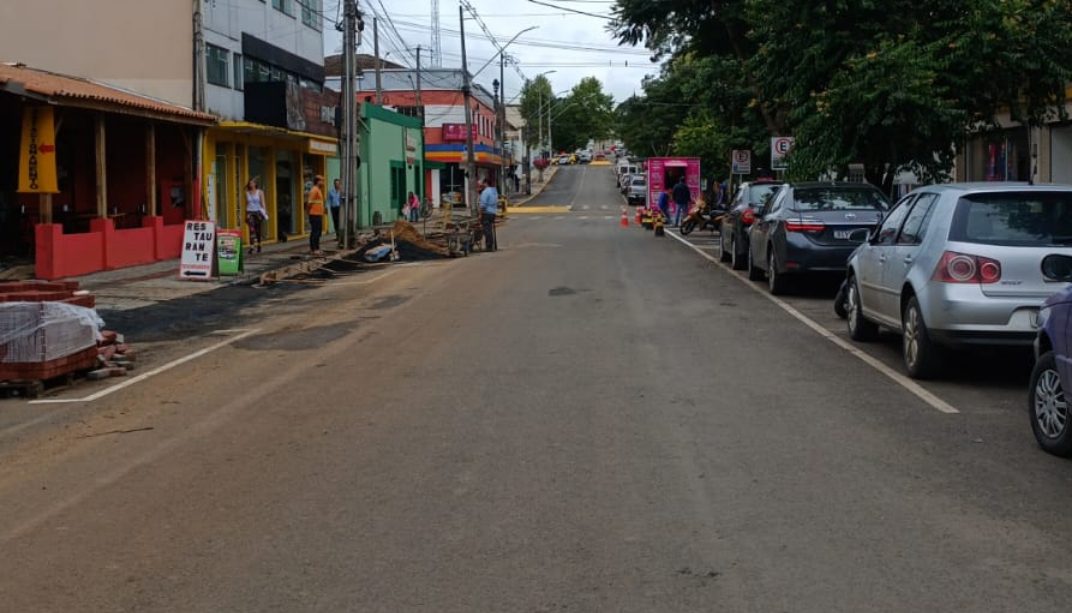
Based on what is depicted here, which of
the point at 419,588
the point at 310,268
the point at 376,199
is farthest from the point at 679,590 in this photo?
the point at 376,199

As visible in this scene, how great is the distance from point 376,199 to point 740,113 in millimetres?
16470

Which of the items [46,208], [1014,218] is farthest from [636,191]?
[1014,218]

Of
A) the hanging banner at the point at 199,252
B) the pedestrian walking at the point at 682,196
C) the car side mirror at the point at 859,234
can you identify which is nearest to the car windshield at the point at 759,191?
the car side mirror at the point at 859,234

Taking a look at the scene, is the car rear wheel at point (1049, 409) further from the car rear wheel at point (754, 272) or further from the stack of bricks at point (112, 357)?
the car rear wheel at point (754, 272)

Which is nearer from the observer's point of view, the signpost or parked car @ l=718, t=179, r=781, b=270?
parked car @ l=718, t=179, r=781, b=270

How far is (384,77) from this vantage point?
250ft

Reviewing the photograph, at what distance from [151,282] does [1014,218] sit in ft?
49.2

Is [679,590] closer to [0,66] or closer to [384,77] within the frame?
[0,66]

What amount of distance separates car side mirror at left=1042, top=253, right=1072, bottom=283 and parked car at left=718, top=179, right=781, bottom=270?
36.2 feet

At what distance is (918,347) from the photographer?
9617 mm

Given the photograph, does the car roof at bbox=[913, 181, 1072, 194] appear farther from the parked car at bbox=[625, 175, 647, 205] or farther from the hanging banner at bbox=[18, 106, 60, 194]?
the parked car at bbox=[625, 175, 647, 205]

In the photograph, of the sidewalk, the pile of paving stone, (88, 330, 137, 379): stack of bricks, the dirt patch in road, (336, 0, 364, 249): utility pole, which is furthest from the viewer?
(336, 0, 364, 249): utility pole

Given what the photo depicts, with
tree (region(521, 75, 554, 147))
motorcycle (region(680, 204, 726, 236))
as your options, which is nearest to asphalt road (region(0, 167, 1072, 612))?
motorcycle (region(680, 204, 726, 236))

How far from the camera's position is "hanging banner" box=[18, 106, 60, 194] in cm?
1931
